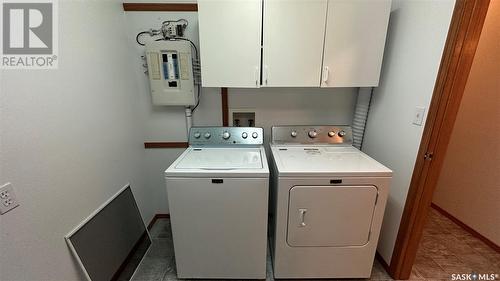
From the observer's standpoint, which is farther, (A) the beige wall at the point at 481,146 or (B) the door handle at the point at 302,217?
(A) the beige wall at the point at 481,146

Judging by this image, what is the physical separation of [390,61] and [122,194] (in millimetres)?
2548

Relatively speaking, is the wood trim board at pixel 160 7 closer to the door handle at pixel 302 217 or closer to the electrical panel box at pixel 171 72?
the electrical panel box at pixel 171 72

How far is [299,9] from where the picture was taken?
5.20ft

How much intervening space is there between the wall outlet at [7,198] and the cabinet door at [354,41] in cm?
199

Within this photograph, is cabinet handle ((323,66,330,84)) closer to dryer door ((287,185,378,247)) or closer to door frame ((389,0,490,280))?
door frame ((389,0,490,280))

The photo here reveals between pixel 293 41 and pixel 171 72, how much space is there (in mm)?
1096

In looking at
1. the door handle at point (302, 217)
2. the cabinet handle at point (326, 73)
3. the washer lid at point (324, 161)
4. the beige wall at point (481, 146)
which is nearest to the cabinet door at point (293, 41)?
the cabinet handle at point (326, 73)

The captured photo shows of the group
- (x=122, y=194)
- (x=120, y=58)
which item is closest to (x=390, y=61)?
(x=120, y=58)

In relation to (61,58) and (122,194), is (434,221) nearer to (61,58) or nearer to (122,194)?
(122,194)

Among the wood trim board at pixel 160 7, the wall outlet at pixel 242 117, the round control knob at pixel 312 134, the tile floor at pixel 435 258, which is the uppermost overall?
the wood trim board at pixel 160 7

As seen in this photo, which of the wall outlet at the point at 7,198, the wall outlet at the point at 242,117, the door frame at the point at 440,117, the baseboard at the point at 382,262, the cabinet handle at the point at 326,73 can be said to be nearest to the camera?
the wall outlet at the point at 7,198

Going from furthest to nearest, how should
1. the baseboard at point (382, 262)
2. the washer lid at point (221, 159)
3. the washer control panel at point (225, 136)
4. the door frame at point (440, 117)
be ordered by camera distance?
the washer control panel at point (225, 136) < the baseboard at point (382, 262) < the washer lid at point (221, 159) < the door frame at point (440, 117)

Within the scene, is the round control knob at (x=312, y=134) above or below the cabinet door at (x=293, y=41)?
below

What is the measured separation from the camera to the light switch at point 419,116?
1.47m
